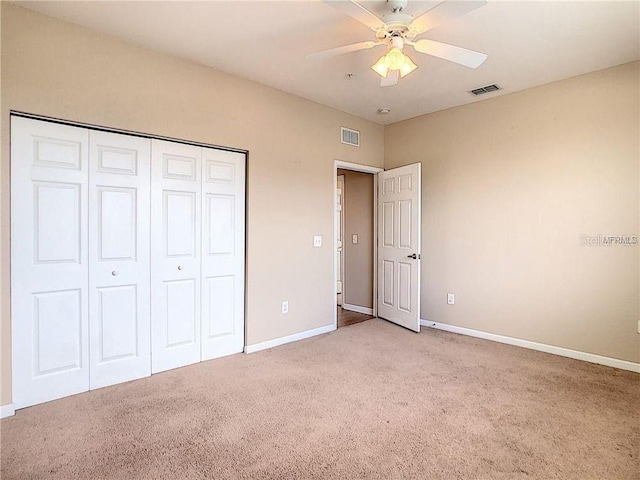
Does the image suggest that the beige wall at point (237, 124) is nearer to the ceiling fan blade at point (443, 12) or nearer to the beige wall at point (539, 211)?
the beige wall at point (539, 211)

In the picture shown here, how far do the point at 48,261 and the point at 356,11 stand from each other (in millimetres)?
2610

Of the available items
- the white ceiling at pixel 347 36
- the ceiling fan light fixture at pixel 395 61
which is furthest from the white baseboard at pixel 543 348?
the ceiling fan light fixture at pixel 395 61

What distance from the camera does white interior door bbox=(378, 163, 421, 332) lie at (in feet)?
14.3

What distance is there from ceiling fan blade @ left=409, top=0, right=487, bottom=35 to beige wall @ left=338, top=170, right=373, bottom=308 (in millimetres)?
3216

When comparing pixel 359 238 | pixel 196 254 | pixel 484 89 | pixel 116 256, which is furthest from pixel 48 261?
pixel 484 89

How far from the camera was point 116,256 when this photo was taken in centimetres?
287

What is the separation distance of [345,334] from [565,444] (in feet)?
8.07

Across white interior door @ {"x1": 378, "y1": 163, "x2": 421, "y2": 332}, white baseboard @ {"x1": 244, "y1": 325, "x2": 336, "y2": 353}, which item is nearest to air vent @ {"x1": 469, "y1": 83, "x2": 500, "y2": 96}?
white interior door @ {"x1": 378, "y1": 163, "x2": 421, "y2": 332}

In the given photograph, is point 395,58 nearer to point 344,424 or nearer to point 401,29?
point 401,29

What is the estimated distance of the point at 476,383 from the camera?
9.48ft

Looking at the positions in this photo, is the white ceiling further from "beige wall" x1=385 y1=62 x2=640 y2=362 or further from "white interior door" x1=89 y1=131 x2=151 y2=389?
"white interior door" x1=89 y1=131 x2=151 y2=389

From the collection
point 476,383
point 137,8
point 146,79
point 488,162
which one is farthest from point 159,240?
point 488,162

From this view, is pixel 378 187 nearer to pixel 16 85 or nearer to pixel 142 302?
pixel 142 302

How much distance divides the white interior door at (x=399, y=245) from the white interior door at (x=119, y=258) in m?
2.91
